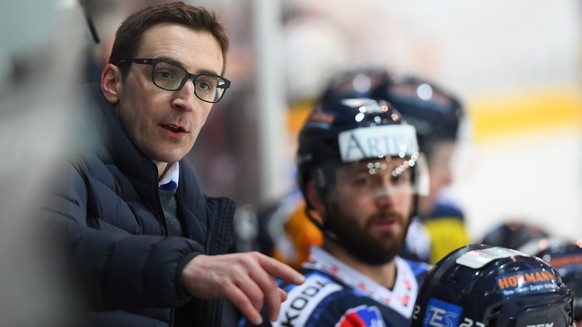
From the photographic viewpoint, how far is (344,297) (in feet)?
6.12

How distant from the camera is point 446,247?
9.86 ft

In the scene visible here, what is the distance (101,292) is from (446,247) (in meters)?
1.99

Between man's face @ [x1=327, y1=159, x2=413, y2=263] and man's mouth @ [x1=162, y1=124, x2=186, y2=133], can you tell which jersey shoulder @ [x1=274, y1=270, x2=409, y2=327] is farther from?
man's mouth @ [x1=162, y1=124, x2=186, y2=133]

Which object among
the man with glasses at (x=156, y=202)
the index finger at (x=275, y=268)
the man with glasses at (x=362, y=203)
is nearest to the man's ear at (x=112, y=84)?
the man with glasses at (x=156, y=202)

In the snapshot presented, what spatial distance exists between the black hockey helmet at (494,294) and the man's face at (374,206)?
37 cm

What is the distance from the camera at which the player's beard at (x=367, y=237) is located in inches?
77.7

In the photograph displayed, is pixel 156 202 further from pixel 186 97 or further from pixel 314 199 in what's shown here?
pixel 314 199

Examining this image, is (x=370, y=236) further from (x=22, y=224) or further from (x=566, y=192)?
(x=566, y=192)

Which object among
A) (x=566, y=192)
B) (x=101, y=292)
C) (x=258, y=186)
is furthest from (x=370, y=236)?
(x=566, y=192)

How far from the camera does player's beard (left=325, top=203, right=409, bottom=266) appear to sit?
1974mm

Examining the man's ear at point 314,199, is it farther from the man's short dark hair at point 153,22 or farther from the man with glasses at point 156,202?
the man's short dark hair at point 153,22

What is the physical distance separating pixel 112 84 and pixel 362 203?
785 millimetres

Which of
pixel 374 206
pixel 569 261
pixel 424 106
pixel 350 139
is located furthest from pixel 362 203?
pixel 424 106

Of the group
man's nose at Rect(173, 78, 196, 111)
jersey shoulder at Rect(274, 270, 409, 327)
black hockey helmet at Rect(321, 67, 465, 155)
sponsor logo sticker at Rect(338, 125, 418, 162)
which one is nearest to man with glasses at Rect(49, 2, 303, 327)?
man's nose at Rect(173, 78, 196, 111)
